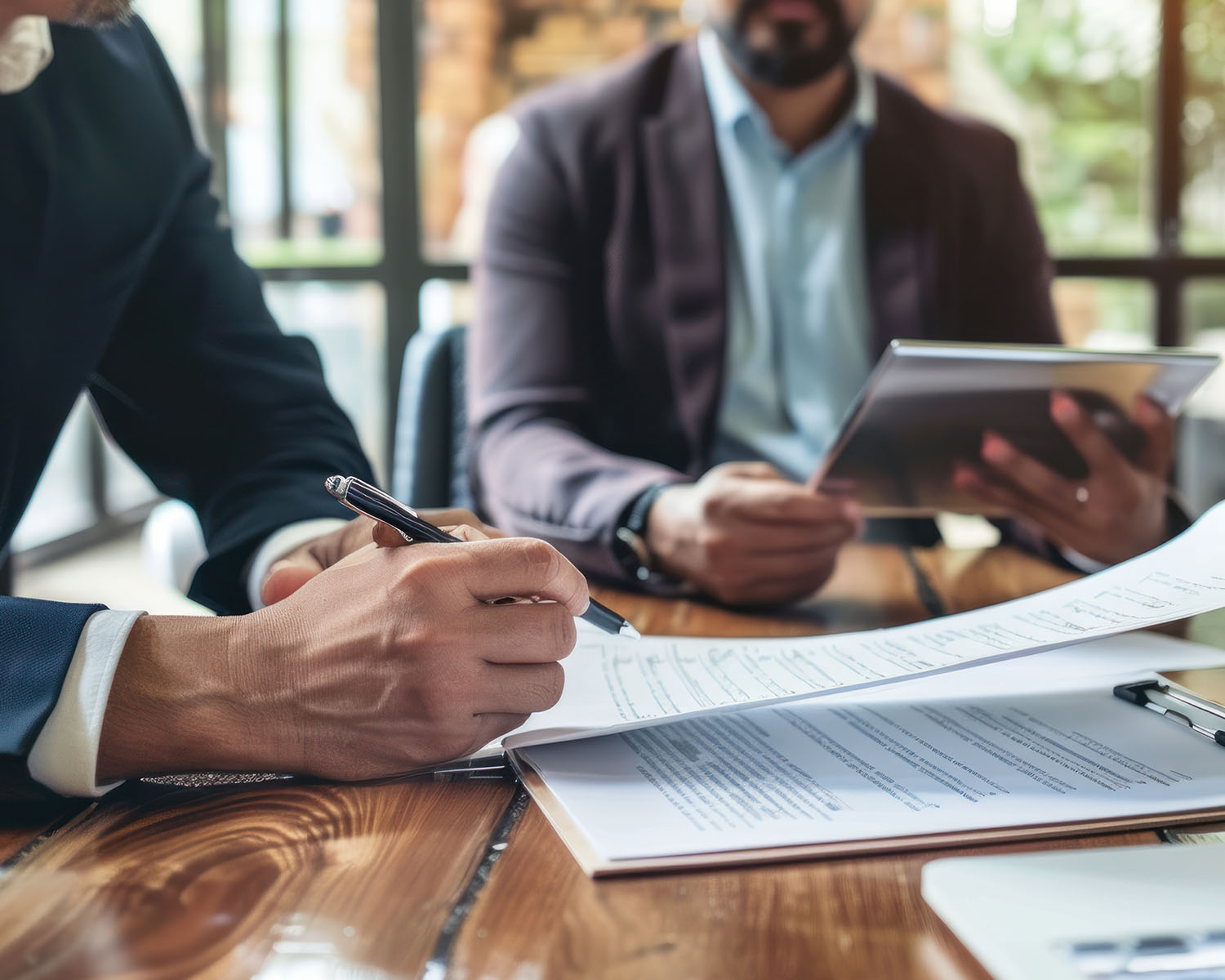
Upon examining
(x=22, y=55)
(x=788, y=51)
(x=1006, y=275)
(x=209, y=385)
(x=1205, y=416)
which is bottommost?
(x=1205, y=416)

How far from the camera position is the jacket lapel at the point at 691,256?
1.31m

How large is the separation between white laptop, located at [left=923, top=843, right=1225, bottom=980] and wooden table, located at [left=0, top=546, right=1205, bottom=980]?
0.02m

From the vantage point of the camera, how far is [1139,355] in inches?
30.2

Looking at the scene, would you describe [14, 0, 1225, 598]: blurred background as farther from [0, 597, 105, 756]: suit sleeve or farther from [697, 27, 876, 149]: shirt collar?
[0, 597, 105, 756]: suit sleeve

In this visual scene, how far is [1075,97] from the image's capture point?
2.74 metres

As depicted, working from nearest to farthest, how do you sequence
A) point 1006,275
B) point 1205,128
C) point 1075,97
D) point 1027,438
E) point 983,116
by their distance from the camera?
1. point 1027,438
2. point 1006,275
3. point 983,116
4. point 1205,128
5. point 1075,97

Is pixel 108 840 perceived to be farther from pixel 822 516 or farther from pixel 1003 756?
pixel 822 516

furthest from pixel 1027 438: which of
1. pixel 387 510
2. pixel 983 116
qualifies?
pixel 983 116

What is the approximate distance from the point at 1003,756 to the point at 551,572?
232mm

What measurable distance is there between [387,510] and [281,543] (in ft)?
0.90

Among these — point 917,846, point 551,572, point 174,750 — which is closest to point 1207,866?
point 917,846

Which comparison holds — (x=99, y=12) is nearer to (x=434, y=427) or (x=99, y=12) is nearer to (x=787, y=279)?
(x=434, y=427)

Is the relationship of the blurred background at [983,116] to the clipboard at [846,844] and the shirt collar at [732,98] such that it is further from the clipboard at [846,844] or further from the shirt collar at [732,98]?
the clipboard at [846,844]

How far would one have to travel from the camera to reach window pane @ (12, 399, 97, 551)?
3412 mm
